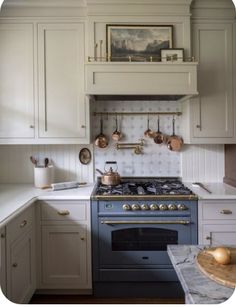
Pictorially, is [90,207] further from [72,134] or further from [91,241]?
[72,134]

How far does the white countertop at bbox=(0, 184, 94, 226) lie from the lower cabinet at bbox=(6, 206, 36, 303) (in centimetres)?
6

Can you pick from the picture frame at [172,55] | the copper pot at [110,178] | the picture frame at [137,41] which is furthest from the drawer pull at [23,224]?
the picture frame at [172,55]

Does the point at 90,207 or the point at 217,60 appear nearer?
the point at 90,207

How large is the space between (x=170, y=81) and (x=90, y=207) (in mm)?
1172

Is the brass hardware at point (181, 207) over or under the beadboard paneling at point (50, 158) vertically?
under

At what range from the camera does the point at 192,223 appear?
2062mm

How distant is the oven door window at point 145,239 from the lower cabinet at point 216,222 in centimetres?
24

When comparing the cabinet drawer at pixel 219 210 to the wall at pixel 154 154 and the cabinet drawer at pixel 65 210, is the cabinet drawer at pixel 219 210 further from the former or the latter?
the cabinet drawer at pixel 65 210

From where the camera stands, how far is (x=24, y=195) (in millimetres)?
2092

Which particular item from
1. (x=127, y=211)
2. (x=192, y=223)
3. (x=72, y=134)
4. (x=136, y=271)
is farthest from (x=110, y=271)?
(x=72, y=134)

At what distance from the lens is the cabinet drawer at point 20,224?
A: 1.57m

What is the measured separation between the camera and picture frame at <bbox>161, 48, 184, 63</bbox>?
2.21 metres

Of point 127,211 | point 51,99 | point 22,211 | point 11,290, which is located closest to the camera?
point 11,290

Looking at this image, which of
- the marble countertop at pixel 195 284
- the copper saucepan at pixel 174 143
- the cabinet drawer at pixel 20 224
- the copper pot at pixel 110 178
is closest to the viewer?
the marble countertop at pixel 195 284
